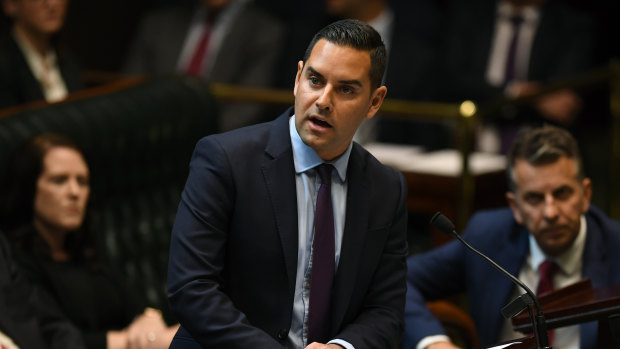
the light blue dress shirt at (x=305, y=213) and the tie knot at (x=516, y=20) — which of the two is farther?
the tie knot at (x=516, y=20)

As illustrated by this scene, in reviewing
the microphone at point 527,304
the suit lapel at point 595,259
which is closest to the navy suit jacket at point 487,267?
the suit lapel at point 595,259

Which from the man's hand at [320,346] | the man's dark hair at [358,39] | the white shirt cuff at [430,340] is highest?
the man's dark hair at [358,39]

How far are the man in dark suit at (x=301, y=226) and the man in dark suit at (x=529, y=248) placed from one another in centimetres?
65

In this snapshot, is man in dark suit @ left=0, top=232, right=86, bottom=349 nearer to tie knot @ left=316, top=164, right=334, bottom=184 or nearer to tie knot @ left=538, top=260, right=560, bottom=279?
tie knot @ left=316, top=164, right=334, bottom=184

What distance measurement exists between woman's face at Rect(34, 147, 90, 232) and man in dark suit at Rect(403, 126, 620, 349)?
3.57ft

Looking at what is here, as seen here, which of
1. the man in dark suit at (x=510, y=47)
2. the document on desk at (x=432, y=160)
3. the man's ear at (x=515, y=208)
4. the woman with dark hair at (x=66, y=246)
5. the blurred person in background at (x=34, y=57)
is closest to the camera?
the man's ear at (x=515, y=208)

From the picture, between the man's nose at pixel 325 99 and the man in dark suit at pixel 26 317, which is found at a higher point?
the man's nose at pixel 325 99

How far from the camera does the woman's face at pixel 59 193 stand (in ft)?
11.2

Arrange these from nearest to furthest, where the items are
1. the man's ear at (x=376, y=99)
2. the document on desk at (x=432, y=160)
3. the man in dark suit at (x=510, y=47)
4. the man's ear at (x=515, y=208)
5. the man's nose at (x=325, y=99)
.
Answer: the man's nose at (x=325, y=99)
the man's ear at (x=376, y=99)
the man's ear at (x=515, y=208)
the document on desk at (x=432, y=160)
the man in dark suit at (x=510, y=47)

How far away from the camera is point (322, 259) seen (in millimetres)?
2195

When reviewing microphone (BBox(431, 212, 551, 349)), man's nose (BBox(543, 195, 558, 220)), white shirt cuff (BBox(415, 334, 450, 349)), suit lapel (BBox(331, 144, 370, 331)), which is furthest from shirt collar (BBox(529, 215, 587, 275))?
suit lapel (BBox(331, 144, 370, 331))

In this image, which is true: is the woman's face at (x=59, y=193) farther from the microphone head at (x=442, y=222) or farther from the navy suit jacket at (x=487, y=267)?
the microphone head at (x=442, y=222)

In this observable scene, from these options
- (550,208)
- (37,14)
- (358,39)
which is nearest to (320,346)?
(358,39)

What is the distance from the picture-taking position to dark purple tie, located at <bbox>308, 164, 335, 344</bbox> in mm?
2193
